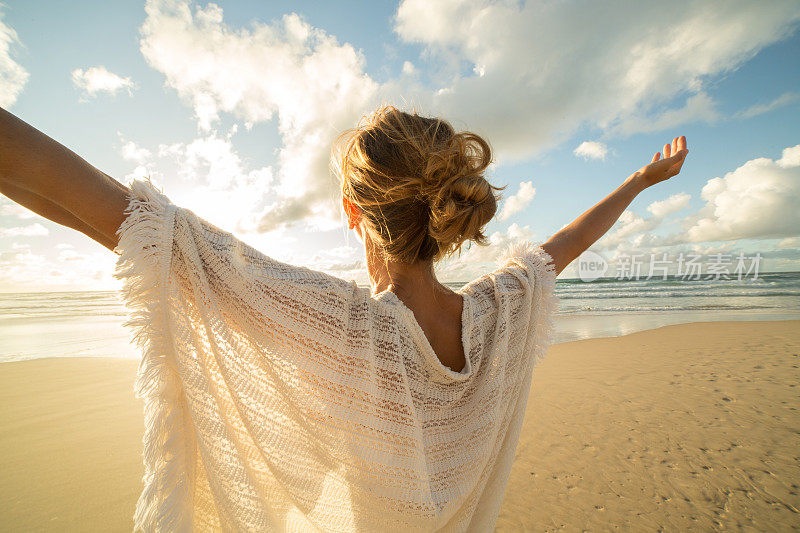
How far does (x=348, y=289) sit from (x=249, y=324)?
0.31 meters

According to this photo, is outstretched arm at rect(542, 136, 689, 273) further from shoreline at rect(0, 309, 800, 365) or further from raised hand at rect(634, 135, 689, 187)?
shoreline at rect(0, 309, 800, 365)

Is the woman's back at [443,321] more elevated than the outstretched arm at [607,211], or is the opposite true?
the outstretched arm at [607,211]

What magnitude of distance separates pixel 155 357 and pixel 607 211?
1.92 meters

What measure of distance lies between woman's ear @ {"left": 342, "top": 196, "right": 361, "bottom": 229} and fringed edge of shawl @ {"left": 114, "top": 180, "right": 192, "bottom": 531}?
57 centimetres

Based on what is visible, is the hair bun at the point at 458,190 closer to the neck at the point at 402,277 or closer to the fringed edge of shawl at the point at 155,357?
the neck at the point at 402,277

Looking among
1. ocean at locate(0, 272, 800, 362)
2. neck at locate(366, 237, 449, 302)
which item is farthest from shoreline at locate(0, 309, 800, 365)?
neck at locate(366, 237, 449, 302)

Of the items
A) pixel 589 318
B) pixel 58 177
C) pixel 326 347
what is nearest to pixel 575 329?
pixel 589 318

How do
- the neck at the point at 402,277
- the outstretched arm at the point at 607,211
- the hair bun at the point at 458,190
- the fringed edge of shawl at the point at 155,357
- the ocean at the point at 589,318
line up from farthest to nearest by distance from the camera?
1. the ocean at the point at 589,318
2. the outstretched arm at the point at 607,211
3. the neck at the point at 402,277
4. the hair bun at the point at 458,190
5. the fringed edge of shawl at the point at 155,357

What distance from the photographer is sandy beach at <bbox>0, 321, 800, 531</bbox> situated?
2633 mm

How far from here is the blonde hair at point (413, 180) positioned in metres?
1.16

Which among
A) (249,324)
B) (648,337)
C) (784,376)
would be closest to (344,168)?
(249,324)

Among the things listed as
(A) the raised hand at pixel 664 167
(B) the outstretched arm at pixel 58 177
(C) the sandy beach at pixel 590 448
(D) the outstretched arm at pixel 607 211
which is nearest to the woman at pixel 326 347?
(B) the outstretched arm at pixel 58 177

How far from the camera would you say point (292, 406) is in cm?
110

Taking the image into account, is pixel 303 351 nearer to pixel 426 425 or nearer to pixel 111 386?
pixel 426 425
